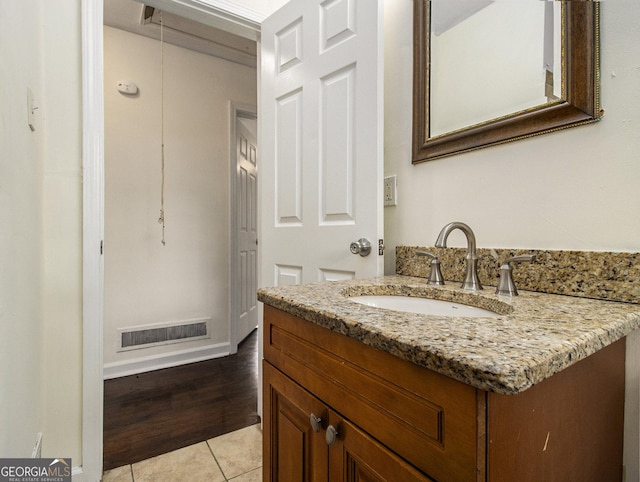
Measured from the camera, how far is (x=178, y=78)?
251cm

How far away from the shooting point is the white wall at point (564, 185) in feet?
2.27

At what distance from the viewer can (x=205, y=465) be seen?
4.50ft

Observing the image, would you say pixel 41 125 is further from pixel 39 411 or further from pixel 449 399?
pixel 449 399

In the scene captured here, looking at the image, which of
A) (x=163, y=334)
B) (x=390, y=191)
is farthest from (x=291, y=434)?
(x=163, y=334)

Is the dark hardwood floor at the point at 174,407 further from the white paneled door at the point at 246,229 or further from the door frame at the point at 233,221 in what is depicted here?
the white paneled door at the point at 246,229

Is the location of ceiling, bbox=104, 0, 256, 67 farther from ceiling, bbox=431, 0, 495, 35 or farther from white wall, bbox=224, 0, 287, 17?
ceiling, bbox=431, 0, 495, 35

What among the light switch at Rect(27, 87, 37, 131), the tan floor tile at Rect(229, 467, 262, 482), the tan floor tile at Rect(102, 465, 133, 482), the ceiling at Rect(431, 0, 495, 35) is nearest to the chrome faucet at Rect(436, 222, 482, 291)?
the ceiling at Rect(431, 0, 495, 35)

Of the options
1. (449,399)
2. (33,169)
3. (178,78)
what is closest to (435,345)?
(449,399)

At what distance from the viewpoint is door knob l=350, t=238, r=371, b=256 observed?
113 centimetres

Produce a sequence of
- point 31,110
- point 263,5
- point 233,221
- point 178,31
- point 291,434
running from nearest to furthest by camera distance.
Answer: point 291,434 < point 31,110 < point 263,5 < point 178,31 < point 233,221

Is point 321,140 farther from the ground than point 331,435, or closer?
farther from the ground

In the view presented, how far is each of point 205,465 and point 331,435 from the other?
3.67 ft

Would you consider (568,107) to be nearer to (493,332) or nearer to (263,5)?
(493,332)

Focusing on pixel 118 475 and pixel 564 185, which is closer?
pixel 564 185
